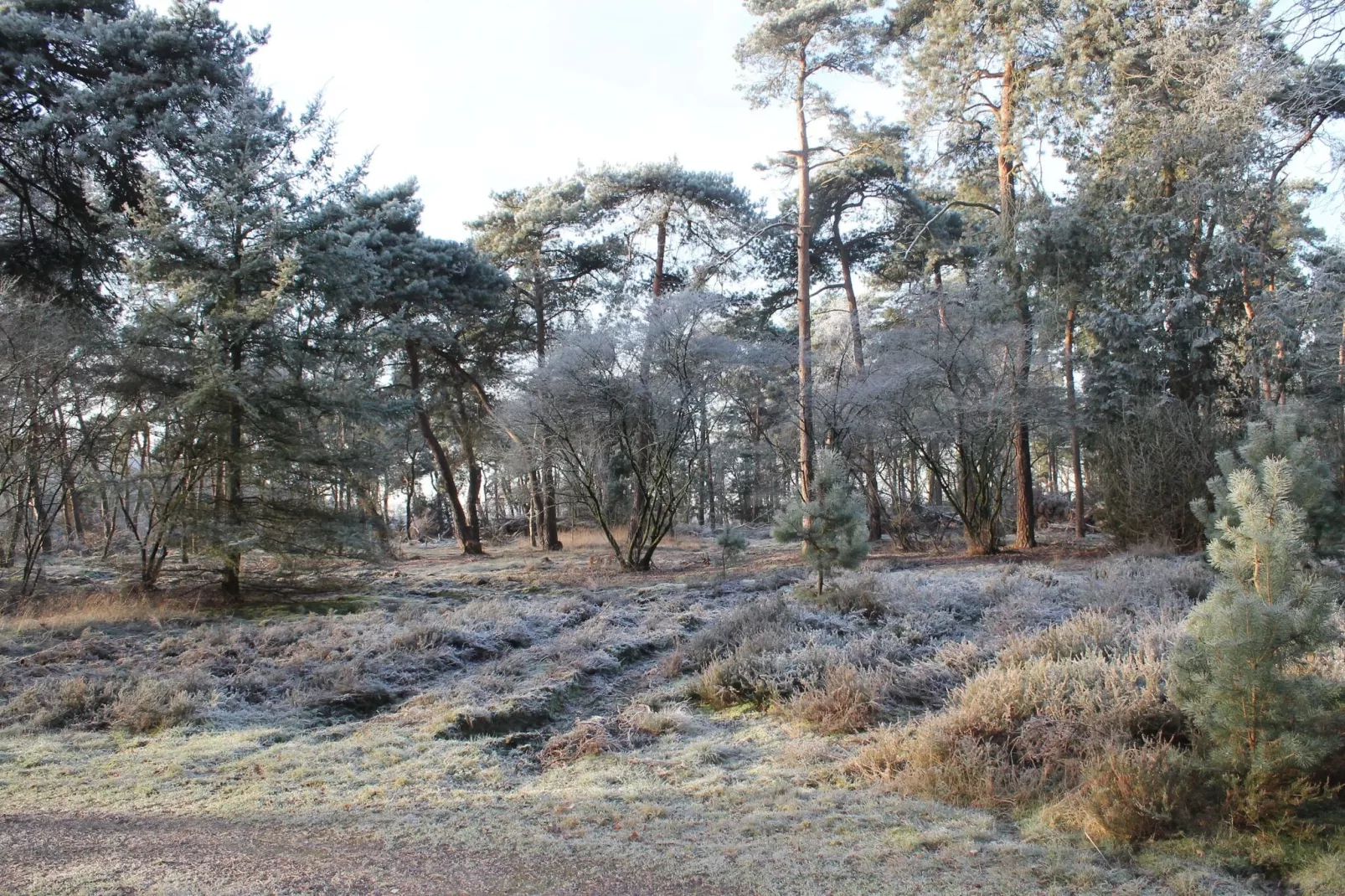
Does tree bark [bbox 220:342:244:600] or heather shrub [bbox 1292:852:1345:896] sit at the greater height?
tree bark [bbox 220:342:244:600]

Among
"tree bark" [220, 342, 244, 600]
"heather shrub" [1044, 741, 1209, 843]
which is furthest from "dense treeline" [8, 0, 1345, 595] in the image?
"heather shrub" [1044, 741, 1209, 843]

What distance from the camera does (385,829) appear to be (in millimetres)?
3871

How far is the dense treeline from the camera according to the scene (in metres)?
10.8

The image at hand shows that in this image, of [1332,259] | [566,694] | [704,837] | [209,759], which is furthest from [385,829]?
[1332,259]

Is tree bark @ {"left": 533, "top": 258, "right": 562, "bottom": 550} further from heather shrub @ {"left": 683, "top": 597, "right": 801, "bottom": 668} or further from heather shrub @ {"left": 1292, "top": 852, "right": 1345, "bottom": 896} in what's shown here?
heather shrub @ {"left": 1292, "top": 852, "right": 1345, "bottom": 896}

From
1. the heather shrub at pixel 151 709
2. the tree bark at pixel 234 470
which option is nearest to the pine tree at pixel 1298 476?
the heather shrub at pixel 151 709

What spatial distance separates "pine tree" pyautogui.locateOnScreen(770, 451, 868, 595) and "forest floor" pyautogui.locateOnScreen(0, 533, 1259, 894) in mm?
491

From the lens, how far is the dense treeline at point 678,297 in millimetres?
10820

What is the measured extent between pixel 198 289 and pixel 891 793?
11064 mm

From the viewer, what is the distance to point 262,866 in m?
3.38

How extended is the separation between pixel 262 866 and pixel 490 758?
1.82 metres

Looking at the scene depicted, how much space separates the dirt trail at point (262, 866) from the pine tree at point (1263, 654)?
7.76 ft

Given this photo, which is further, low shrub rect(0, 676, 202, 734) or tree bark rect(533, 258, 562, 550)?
tree bark rect(533, 258, 562, 550)

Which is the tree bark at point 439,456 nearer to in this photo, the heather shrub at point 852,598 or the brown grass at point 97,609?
the brown grass at point 97,609
